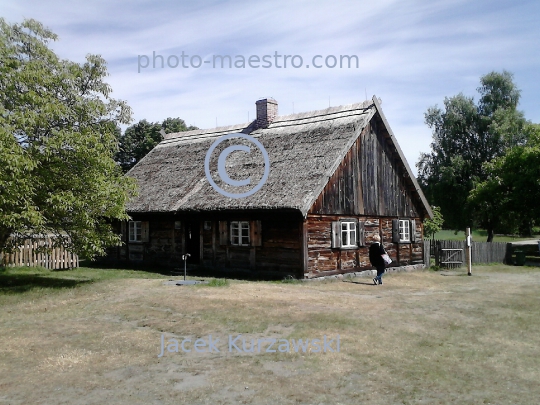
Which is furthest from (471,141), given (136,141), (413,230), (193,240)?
(193,240)

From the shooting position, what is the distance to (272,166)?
19391mm

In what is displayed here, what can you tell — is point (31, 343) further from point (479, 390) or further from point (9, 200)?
point (479, 390)

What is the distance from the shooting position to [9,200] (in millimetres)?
12164

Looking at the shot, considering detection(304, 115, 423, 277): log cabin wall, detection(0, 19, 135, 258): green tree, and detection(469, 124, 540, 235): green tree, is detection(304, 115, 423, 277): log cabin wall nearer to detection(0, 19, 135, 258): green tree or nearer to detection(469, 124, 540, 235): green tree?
detection(0, 19, 135, 258): green tree

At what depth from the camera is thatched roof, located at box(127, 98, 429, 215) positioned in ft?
57.0

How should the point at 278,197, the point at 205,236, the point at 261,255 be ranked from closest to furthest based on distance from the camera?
1. the point at 278,197
2. the point at 261,255
3. the point at 205,236

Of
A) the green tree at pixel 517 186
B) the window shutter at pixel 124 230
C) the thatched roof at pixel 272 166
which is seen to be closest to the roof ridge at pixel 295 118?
the thatched roof at pixel 272 166

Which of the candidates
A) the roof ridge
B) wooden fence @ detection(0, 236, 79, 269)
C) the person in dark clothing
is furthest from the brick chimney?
wooden fence @ detection(0, 236, 79, 269)

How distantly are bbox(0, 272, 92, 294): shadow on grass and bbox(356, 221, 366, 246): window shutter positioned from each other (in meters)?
10.0

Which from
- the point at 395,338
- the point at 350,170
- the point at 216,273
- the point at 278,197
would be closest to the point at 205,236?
the point at 216,273

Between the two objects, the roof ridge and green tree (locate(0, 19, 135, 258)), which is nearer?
green tree (locate(0, 19, 135, 258))

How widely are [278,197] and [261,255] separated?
2.62 m

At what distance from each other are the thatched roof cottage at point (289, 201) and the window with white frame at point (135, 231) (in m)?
0.05

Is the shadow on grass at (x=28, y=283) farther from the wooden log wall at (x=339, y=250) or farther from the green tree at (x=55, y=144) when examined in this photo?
the wooden log wall at (x=339, y=250)
